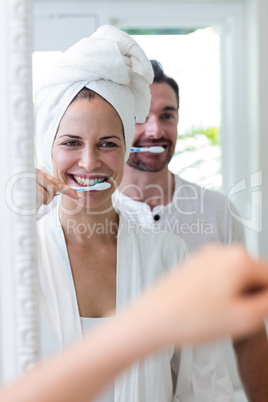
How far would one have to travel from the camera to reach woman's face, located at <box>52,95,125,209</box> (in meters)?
0.70

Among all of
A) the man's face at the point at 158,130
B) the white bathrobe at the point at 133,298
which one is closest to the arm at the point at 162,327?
the white bathrobe at the point at 133,298

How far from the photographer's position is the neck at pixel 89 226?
72 cm

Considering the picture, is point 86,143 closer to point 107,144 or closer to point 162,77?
point 107,144

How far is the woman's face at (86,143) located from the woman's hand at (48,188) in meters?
0.01

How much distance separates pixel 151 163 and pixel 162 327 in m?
0.49

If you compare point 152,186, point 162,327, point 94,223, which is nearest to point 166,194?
point 152,186

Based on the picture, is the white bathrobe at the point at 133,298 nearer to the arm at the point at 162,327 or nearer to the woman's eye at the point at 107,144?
the woman's eye at the point at 107,144

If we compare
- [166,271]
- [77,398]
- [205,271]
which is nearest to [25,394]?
[77,398]

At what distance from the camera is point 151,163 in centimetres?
77

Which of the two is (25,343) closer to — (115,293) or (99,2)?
(115,293)

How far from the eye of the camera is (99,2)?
74cm

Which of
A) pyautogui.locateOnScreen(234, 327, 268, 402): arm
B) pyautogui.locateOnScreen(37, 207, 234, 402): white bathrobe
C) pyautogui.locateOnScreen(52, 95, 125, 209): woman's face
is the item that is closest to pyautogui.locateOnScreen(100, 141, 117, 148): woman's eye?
pyautogui.locateOnScreen(52, 95, 125, 209): woman's face

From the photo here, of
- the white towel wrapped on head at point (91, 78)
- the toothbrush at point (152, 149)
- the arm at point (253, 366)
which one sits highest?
the white towel wrapped on head at point (91, 78)

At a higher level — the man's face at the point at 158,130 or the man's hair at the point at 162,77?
the man's hair at the point at 162,77
